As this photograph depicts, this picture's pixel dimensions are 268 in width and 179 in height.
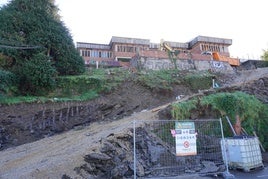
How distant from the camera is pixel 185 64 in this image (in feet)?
87.4

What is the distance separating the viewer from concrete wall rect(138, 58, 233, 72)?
2516cm

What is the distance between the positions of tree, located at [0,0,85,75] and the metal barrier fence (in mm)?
12897

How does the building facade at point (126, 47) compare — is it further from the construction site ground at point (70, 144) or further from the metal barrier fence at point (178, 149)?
the metal barrier fence at point (178, 149)

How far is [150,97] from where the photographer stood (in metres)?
19.5

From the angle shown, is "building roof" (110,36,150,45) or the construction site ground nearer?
the construction site ground

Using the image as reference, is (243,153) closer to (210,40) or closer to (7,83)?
(7,83)

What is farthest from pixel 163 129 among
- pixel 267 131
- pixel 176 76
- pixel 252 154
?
pixel 176 76

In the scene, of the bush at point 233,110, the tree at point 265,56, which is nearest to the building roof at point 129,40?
the tree at point 265,56

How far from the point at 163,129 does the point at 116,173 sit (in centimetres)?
245

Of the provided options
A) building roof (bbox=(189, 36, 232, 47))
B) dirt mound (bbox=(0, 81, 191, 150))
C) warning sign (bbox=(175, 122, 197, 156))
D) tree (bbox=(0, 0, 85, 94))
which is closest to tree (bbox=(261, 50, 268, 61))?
building roof (bbox=(189, 36, 232, 47))

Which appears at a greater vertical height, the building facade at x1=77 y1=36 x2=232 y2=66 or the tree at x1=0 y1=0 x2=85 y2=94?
the building facade at x1=77 y1=36 x2=232 y2=66

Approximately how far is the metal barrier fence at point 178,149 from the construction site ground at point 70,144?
108cm

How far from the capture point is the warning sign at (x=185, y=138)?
7.02m

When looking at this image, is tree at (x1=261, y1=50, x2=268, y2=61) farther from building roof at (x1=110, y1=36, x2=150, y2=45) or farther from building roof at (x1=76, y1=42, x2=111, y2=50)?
building roof at (x1=76, y1=42, x2=111, y2=50)
